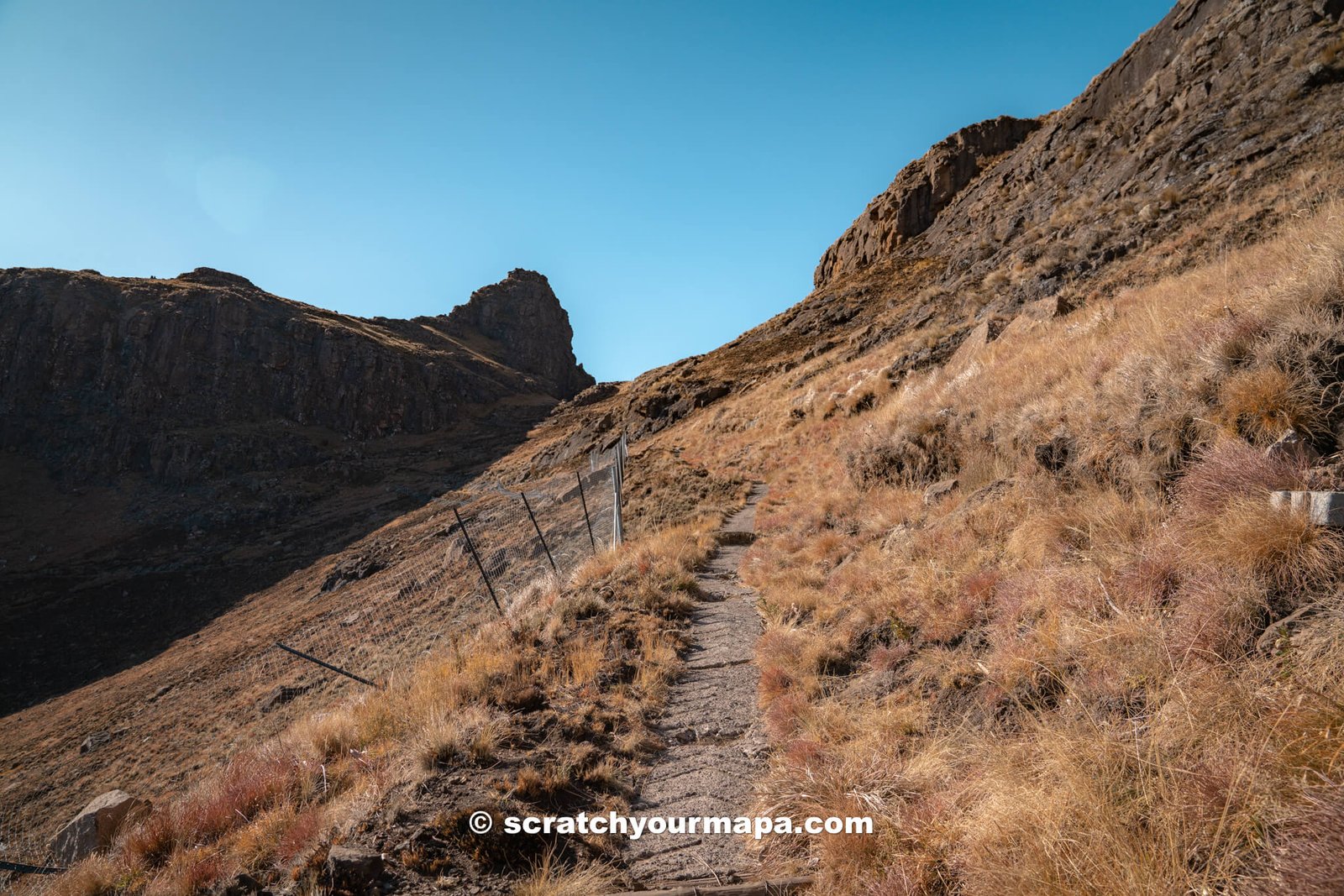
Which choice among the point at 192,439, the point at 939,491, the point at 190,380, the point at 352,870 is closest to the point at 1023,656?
the point at 352,870

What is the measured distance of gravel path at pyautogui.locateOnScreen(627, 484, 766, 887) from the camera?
3562 mm

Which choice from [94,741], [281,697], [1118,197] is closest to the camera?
[281,697]

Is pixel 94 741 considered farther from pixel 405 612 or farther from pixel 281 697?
pixel 405 612

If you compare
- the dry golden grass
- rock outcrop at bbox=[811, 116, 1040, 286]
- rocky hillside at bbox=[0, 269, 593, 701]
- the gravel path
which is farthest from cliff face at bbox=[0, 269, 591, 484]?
the gravel path

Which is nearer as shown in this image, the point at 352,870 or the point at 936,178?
the point at 352,870

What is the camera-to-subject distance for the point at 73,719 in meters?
20.5

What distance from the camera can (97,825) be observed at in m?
6.14

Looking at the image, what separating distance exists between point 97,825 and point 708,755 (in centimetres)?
675

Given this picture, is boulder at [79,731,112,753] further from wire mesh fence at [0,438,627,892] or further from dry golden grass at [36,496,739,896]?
dry golden grass at [36,496,739,896]

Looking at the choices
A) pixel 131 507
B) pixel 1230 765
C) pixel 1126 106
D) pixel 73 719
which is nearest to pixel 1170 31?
pixel 1126 106

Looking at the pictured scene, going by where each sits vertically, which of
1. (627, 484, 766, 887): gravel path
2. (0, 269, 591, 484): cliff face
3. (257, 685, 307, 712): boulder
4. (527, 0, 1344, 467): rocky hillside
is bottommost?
(257, 685, 307, 712): boulder

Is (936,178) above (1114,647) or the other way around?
above

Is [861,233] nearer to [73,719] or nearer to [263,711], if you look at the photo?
[263,711]

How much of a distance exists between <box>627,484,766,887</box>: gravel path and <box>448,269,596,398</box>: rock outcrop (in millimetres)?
111874
